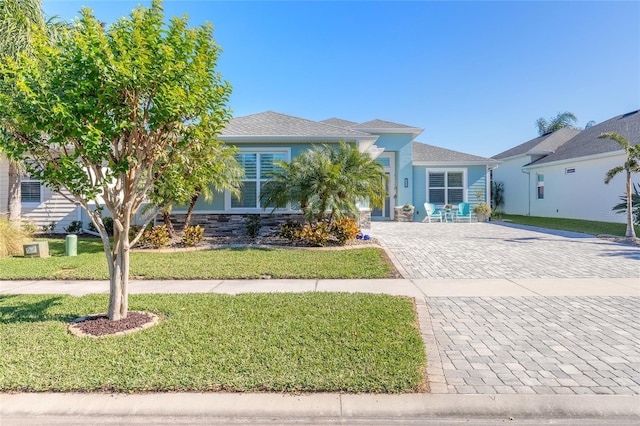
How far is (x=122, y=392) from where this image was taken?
289 centimetres

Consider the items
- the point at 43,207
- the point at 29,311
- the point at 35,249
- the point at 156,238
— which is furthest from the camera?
the point at 43,207

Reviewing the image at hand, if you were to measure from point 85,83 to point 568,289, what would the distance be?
8.09 metres

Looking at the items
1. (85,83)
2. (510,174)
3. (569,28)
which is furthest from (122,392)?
(510,174)

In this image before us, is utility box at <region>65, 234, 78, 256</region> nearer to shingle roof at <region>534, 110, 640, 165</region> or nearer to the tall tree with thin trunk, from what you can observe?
the tall tree with thin trunk

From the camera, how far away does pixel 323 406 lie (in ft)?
8.89

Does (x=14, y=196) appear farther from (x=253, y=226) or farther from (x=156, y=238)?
(x=253, y=226)

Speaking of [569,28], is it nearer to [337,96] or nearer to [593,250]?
[593,250]

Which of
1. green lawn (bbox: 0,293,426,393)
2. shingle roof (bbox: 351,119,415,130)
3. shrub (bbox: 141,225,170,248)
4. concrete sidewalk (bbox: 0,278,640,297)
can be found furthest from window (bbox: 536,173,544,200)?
shrub (bbox: 141,225,170,248)

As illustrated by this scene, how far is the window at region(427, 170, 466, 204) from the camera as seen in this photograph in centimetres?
1953

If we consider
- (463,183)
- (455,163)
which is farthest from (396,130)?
(463,183)

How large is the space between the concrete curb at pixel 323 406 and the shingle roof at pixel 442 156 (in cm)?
1767

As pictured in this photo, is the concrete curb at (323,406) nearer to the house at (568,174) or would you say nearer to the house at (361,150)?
the house at (361,150)

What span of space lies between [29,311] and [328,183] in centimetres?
722

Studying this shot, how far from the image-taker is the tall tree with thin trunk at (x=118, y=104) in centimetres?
356
